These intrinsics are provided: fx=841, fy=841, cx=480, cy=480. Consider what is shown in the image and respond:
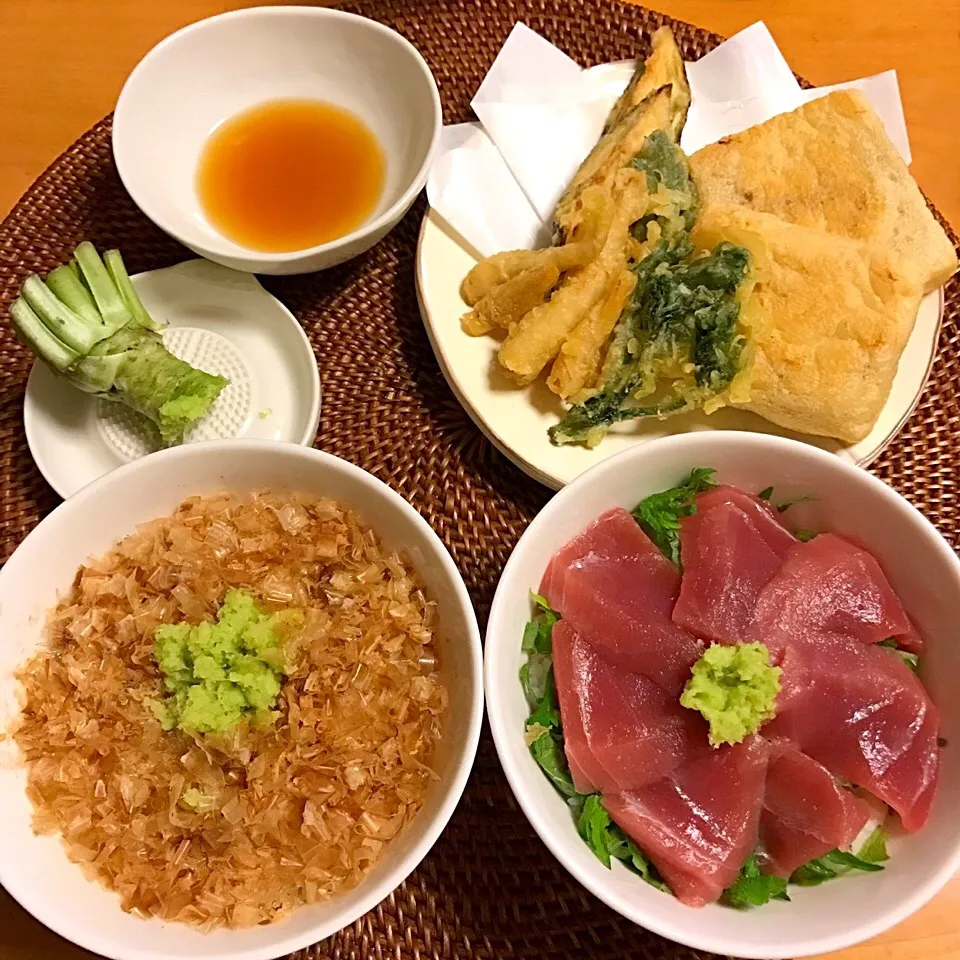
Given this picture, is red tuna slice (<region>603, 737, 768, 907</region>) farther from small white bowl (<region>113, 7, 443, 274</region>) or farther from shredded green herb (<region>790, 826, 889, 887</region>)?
small white bowl (<region>113, 7, 443, 274</region>)

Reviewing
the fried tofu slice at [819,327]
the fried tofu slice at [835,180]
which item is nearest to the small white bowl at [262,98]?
the fried tofu slice at [835,180]

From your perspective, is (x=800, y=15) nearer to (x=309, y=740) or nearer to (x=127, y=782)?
(x=309, y=740)

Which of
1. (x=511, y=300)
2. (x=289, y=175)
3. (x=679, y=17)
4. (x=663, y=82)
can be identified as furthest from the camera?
(x=679, y=17)

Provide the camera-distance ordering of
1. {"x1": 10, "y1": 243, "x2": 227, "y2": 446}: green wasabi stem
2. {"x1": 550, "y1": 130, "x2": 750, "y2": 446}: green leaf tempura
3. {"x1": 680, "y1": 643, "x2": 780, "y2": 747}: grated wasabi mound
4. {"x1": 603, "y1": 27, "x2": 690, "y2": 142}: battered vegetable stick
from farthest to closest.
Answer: {"x1": 603, "y1": 27, "x2": 690, "y2": 142}: battered vegetable stick
{"x1": 10, "y1": 243, "x2": 227, "y2": 446}: green wasabi stem
{"x1": 550, "y1": 130, "x2": 750, "y2": 446}: green leaf tempura
{"x1": 680, "y1": 643, "x2": 780, "y2": 747}: grated wasabi mound

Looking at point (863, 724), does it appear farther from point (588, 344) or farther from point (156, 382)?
A: point (156, 382)

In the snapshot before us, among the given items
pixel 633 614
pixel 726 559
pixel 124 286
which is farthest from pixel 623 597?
pixel 124 286

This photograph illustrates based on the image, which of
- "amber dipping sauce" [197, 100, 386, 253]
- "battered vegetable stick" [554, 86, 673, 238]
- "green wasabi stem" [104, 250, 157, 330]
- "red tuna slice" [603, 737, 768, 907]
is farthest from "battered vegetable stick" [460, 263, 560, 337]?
"red tuna slice" [603, 737, 768, 907]

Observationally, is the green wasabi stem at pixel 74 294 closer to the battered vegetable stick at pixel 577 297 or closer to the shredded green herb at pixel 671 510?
the battered vegetable stick at pixel 577 297
